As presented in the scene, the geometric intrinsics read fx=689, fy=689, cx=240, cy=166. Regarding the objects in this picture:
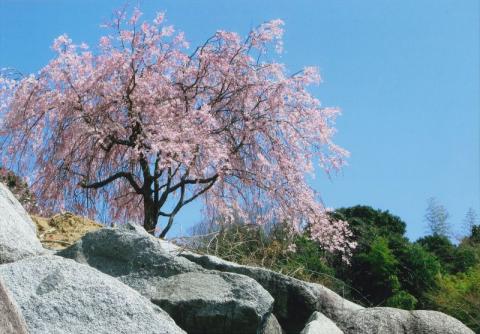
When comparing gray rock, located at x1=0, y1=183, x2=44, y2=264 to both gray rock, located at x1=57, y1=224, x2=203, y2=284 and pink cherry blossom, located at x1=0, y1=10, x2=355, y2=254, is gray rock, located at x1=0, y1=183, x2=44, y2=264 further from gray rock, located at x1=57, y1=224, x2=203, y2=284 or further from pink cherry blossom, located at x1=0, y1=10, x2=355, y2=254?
pink cherry blossom, located at x1=0, y1=10, x2=355, y2=254

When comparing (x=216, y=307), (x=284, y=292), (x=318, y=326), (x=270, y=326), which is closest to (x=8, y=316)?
(x=216, y=307)

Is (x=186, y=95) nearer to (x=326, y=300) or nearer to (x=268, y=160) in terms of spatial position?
(x=268, y=160)

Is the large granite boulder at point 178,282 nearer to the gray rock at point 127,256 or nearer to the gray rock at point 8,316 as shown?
the gray rock at point 127,256

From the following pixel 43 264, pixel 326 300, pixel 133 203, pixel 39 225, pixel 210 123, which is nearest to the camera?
pixel 43 264

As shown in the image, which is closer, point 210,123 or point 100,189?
point 210,123

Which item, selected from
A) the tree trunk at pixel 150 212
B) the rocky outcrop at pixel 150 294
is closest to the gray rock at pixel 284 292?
the rocky outcrop at pixel 150 294

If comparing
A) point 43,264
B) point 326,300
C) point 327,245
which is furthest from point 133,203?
point 43,264

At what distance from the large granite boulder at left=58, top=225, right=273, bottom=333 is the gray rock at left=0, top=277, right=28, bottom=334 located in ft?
7.18

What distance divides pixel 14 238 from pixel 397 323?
3.19 meters

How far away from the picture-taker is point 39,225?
592 centimetres

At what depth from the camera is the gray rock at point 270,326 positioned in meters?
4.52

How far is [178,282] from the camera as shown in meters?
4.55

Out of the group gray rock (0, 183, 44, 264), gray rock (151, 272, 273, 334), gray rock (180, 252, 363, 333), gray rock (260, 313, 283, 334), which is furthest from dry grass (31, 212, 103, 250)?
gray rock (260, 313, 283, 334)

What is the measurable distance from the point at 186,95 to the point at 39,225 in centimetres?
681
